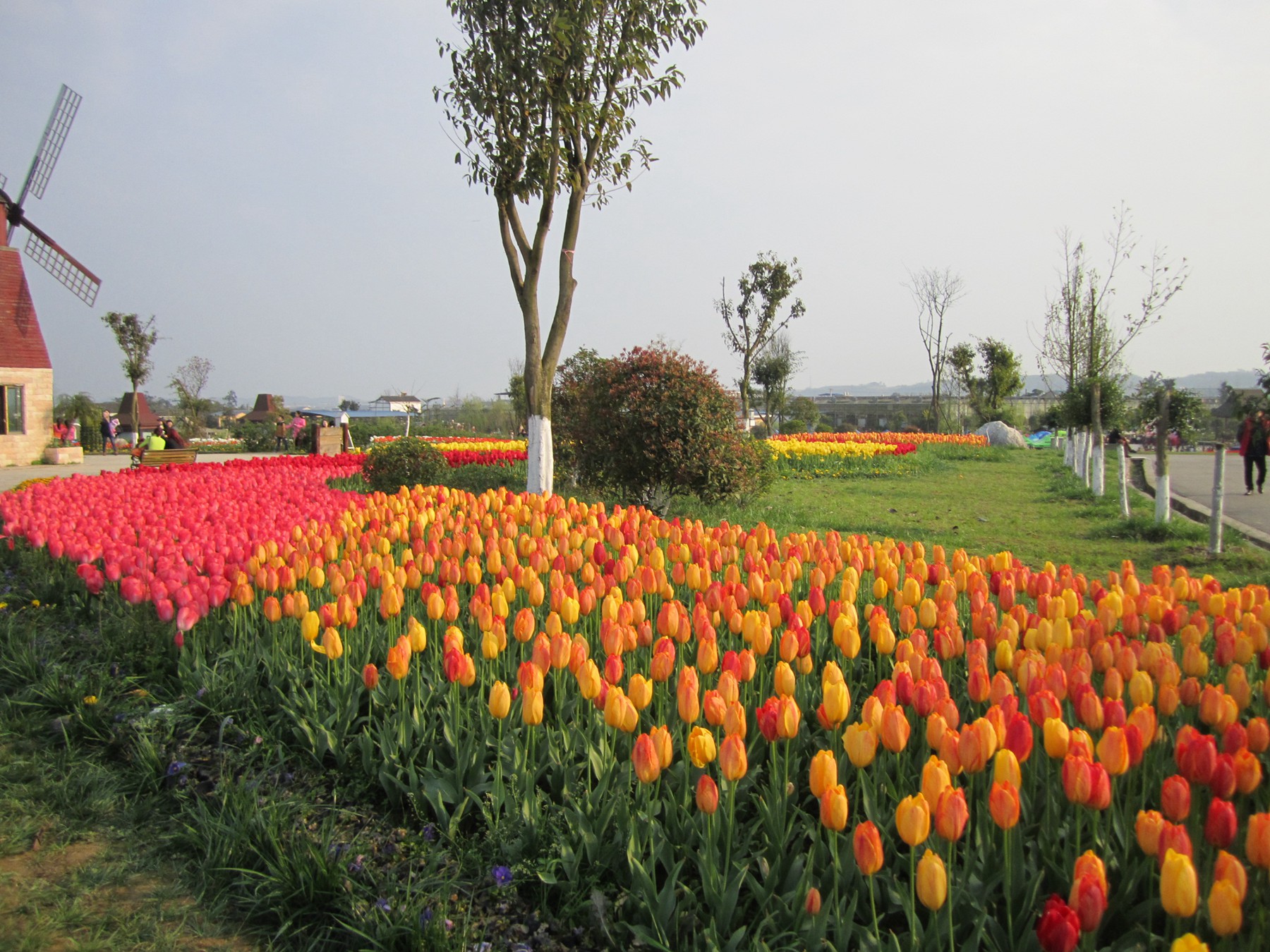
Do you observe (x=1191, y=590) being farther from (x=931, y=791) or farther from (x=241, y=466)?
(x=241, y=466)

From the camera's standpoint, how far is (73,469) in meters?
23.8

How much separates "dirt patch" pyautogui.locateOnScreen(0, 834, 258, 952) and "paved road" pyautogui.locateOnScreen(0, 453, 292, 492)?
612 inches

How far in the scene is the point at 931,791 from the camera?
1970 mm

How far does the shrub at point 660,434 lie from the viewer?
10.3 meters

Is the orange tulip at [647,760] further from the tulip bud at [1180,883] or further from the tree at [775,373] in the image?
the tree at [775,373]

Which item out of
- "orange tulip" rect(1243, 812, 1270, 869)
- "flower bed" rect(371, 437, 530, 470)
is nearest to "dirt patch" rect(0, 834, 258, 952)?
Result: "orange tulip" rect(1243, 812, 1270, 869)

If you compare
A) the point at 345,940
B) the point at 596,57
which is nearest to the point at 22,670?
the point at 345,940

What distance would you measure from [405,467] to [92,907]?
377 inches

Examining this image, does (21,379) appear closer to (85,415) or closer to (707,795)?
(85,415)

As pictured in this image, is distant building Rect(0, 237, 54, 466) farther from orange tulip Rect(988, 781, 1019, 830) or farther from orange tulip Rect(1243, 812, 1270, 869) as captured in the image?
orange tulip Rect(1243, 812, 1270, 869)

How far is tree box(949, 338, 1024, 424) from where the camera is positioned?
4247 cm

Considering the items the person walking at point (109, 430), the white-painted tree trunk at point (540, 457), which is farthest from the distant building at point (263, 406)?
the white-painted tree trunk at point (540, 457)

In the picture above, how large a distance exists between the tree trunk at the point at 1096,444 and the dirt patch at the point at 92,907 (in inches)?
528

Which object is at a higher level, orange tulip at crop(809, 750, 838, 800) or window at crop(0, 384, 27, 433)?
window at crop(0, 384, 27, 433)
